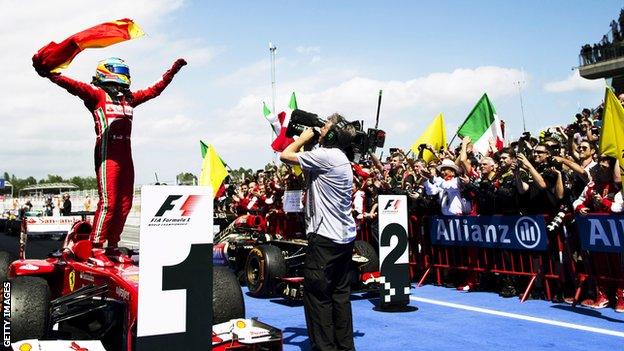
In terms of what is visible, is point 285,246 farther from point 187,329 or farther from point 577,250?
point 187,329

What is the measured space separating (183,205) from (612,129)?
528 centimetres

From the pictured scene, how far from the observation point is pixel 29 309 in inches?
159

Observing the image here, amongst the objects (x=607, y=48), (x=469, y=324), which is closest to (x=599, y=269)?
(x=469, y=324)

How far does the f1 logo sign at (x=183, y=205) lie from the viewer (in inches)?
135

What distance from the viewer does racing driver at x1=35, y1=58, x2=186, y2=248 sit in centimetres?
496

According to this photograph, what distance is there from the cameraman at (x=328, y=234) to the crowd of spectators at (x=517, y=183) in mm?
2803

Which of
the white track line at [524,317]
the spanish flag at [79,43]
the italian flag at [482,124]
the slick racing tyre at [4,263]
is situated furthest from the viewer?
the italian flag at [482,124]

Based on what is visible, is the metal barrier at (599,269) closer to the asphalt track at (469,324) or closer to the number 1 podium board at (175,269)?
the asphalt track at (469,324)

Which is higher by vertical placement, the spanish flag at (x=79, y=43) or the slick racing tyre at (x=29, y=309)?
the spanish flag at (x=79, y=43)

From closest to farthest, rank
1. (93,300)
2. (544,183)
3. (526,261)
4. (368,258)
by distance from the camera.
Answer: (93,300), (544,183), (368,258), (526,261)

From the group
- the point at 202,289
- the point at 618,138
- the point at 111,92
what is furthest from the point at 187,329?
the point at 618,138

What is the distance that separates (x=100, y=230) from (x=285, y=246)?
13.8 ft

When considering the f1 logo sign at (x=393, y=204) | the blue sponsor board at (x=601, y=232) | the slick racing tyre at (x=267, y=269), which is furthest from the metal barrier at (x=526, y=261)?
the slick racing tyre at (x=267, y=269)

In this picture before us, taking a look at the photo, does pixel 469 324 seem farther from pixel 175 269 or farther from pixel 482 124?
pixel 482 124
